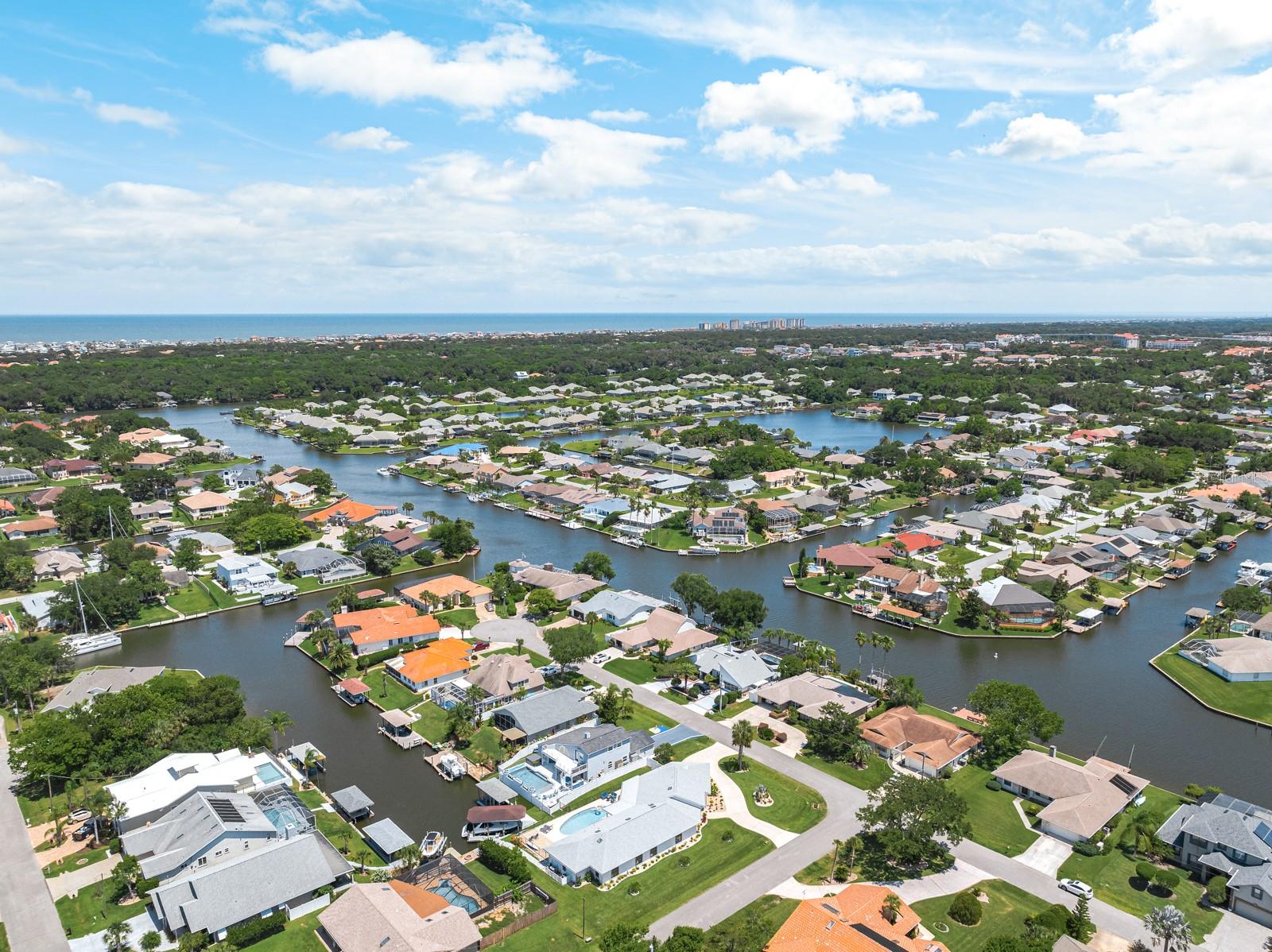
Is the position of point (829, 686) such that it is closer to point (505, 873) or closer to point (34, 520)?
point (505, 873)

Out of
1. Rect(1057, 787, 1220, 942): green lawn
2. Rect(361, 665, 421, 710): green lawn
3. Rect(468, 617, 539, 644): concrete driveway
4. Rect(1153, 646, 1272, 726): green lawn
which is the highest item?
Rect(468, 617, 539, 644): concrete driveway

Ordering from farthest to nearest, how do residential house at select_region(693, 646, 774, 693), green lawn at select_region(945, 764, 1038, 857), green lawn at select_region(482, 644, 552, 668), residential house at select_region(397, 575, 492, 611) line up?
residential house at select_region(397, 575, 492, 611), green lawn at select_region(482, 644, 552, 668), residential house at select_region(693, 646, 774, 693), green lawn at select_region(945, 764, 1038, 857)

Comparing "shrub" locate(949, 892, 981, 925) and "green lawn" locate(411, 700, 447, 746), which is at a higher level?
"green lawn" locate(411, 700, 447, 746)

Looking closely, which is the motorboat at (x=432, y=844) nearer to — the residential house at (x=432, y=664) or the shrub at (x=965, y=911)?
the residential house at (x=432, y=664)

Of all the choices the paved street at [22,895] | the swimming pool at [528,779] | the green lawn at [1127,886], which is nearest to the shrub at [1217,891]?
the green lawn at [1127,886]

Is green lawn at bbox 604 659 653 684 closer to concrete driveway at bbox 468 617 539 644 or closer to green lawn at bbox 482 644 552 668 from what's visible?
green lawn at bbox 482 644 552 668

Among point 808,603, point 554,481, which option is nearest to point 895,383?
A: point 554,481

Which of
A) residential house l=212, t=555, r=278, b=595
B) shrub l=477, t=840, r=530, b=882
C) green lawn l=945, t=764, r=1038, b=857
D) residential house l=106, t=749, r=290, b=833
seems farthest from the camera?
residential house l=212, t=555, r=278, b=595

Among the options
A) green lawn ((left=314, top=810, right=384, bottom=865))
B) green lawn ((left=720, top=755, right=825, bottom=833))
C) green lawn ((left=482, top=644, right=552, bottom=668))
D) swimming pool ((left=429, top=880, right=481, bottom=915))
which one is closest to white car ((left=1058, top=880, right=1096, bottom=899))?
green lawn ((left=720, top=755, right=825, bottom=833))
